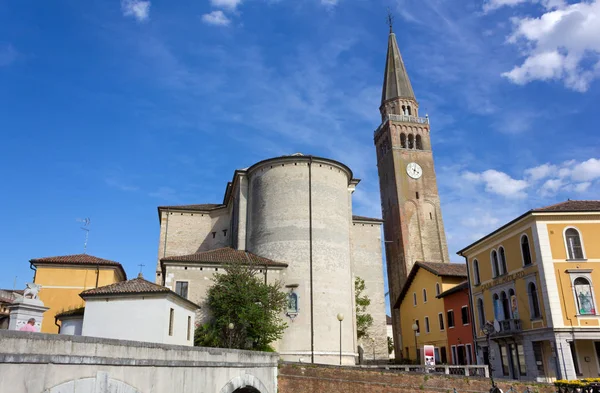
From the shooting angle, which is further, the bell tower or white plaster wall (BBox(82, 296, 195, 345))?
the bell tower

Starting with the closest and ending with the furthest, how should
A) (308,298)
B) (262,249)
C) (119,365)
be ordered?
1. (119,365)
2. (308,298)
3. (262,249)

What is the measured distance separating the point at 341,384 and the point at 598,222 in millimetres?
15783

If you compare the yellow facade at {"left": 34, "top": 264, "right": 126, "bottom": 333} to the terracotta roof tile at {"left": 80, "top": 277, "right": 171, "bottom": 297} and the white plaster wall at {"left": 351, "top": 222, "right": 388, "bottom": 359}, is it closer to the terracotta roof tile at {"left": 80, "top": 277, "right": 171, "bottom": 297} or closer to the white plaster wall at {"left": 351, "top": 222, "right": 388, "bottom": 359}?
the terracotta roof tile at {"left": 80, "top": 277, "right": 171, "bottom": 297}

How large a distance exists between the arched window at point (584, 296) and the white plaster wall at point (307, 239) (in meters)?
15.7

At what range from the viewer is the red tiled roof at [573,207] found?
24283 mm

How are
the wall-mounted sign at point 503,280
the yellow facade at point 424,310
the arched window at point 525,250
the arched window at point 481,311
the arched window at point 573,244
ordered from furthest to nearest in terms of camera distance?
the yellow facade at point 424,310
the arched window at point 481,311
the wall-mounted sign at point 503,280
the arched window at point 525,250
the arched window at point 573,244

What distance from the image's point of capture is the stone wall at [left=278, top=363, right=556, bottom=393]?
21719 millimetres

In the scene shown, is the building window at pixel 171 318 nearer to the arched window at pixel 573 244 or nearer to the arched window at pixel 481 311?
the arched window at pixel 481 311

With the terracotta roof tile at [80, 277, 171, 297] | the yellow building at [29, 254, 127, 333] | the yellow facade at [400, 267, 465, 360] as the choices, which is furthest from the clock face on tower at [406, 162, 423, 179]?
the terracotta roof tile at [80, 277, 171, 297]

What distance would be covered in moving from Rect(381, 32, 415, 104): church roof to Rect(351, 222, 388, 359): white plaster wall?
27290mm

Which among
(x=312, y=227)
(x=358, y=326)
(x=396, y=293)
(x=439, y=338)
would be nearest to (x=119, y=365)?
(x=312, y=227)

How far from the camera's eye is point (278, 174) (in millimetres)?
37344

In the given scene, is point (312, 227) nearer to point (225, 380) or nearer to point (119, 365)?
point (225, 380)

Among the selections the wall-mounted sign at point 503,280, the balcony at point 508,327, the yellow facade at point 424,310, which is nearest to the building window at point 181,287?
the yellow facade at point 424,310
